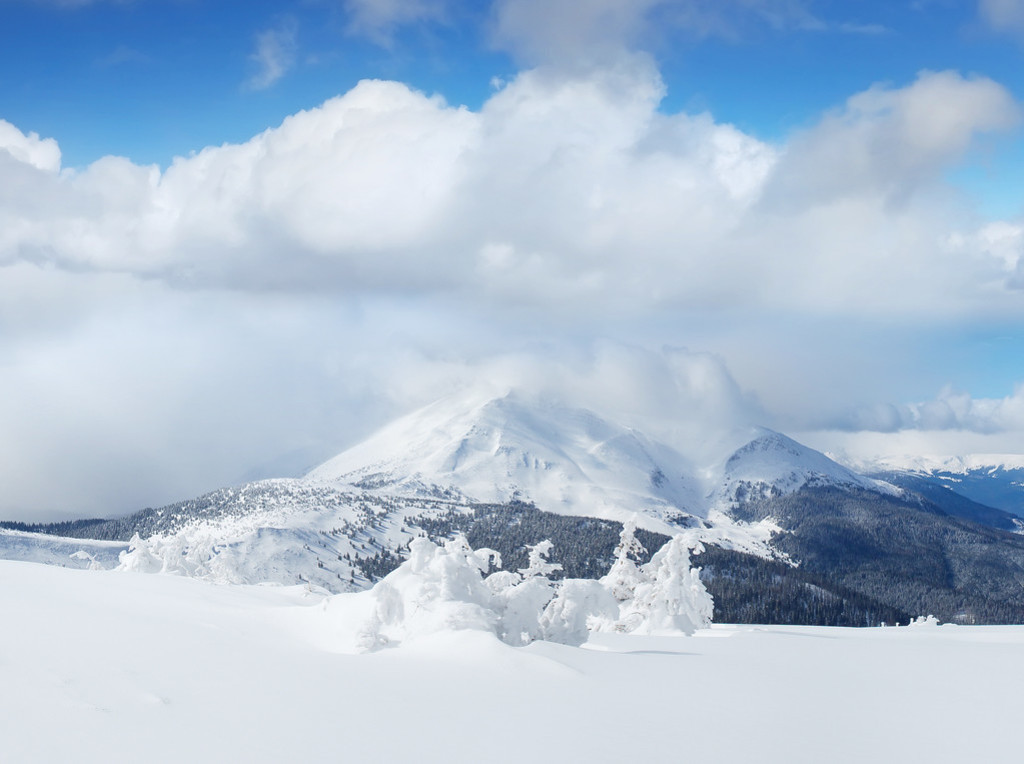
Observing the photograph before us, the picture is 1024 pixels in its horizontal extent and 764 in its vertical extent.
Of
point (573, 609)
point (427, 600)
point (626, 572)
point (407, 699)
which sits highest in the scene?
point (427, 600)

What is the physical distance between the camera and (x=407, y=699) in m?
16.0

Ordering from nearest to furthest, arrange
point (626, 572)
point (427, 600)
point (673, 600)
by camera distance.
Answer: point (427, 600) < point (673, 600) < point (626, 572)

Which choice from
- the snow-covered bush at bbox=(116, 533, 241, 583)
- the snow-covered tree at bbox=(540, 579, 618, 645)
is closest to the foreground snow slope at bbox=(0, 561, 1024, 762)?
the snow-covered tree at bbox=(540, 579, 618, 645)

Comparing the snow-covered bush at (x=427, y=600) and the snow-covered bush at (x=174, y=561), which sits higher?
the snow-covered bush at (x=427, y=600)

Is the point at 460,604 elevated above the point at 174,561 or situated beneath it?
elevated above

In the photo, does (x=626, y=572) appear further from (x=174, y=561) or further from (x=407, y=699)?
(x=174, y=561)

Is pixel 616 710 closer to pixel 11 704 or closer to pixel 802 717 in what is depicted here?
pixel 802 717

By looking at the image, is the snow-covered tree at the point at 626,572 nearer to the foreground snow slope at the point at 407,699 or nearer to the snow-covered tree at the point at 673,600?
the snow-covered tree at the point at 673,600

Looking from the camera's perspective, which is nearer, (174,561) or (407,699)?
(407,699)

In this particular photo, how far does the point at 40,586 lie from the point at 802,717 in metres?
24.5

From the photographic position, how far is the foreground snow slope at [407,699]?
12.5 metres

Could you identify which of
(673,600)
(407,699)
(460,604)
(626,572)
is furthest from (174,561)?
(407,699)

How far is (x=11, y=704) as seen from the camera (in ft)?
40.0

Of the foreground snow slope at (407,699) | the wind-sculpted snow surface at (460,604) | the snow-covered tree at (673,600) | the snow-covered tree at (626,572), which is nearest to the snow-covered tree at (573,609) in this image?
the wind-sculpted snow surface at (460,604)
